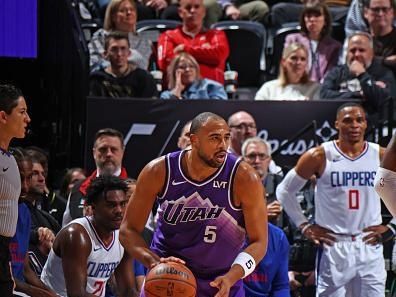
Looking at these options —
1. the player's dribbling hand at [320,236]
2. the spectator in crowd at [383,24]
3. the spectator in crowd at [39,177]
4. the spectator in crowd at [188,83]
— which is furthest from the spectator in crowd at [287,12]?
the spectator in crowd at [39,177]

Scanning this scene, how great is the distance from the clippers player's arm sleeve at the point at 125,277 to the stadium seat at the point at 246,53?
4337 millimetres

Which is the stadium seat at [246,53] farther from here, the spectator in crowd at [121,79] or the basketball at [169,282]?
the basketball at [169,282]

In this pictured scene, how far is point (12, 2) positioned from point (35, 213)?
2.19 meters

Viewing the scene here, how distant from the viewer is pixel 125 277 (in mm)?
7336

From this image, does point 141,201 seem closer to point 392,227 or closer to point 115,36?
point 392,227

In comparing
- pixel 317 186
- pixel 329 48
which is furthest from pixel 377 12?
pixel 317 186

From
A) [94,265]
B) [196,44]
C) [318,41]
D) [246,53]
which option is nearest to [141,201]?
[94,265]

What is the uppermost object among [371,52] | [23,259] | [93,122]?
[371,52]

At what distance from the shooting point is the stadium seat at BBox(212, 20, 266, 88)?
11180 mm

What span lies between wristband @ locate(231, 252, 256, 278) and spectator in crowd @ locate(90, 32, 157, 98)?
158 inches

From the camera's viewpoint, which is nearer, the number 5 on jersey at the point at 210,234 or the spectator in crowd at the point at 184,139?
the number 5 on jersey at the point at 210,234

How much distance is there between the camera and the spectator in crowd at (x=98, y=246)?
702 cm

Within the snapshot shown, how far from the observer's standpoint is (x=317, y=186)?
881cm

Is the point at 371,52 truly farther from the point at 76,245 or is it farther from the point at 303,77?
the point at 76,245
